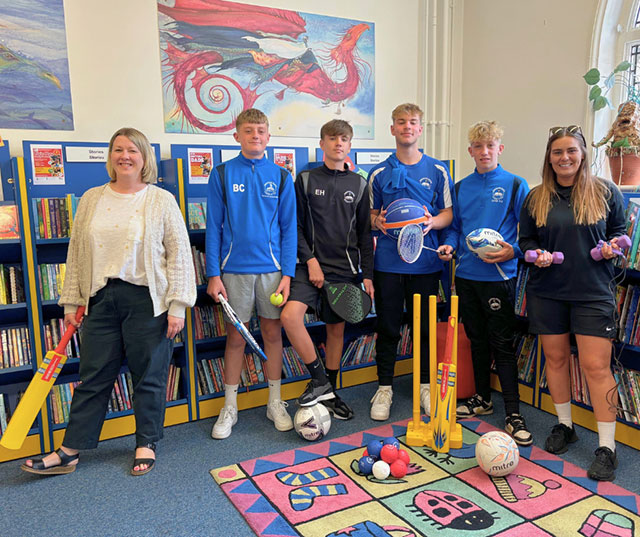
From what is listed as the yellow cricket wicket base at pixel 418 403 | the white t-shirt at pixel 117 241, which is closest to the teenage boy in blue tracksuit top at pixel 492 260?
the yellow cricket wicket base at pixel 418 403

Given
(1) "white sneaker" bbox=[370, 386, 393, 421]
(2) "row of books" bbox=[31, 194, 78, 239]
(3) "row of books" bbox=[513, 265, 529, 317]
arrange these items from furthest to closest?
(3) "row of books" bbox=[513, 265, 529, 317], (1) "white sneaker" bbox=[370, 386, 393, 421], (2) "row of books" bbox=[31, 194, 78, 239]

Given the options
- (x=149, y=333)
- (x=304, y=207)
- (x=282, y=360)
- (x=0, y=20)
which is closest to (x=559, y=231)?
(x=304, y=207)

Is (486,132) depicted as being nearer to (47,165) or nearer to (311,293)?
(311,293)

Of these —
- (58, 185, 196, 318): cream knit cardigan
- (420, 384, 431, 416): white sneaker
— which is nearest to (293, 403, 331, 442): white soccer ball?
(420, 384, 431, 416): white sneaker

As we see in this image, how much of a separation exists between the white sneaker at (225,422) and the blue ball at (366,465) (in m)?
0.83

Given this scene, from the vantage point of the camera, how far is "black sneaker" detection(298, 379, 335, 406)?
2.91 meters

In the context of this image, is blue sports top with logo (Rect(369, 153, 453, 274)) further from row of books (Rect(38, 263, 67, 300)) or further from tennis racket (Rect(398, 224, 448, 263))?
row of books (Rect(38, 263, 67, 300))

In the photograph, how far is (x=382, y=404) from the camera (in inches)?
125

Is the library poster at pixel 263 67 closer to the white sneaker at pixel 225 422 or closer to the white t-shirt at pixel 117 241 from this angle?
the white t-shirt at pixel 117 241

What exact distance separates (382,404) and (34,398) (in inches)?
71.5

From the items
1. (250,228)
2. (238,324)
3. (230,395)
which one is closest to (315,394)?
(230,395)

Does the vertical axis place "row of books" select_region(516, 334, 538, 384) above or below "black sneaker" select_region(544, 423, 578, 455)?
above

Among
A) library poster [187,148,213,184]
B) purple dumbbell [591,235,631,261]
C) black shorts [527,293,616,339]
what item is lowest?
black shorts [527,293,616,339]

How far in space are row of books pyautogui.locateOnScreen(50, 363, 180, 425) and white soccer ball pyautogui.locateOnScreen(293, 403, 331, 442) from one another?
78 centimetres
